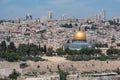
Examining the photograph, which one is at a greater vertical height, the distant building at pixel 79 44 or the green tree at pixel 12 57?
the green tree at pixel 12 57

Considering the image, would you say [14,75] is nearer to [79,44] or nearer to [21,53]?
[21,53]

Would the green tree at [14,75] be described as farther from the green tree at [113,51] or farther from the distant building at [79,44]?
the distant building at [79,44]

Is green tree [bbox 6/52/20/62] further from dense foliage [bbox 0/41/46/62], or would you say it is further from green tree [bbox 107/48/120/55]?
green tree [bbox 107/48/120/55]

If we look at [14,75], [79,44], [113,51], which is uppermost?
[14,75]

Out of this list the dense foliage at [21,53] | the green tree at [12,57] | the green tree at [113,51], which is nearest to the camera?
the green tree at [12,57]

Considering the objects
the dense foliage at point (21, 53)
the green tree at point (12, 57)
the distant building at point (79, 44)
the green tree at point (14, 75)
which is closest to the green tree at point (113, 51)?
the distant building at point (79, 44)

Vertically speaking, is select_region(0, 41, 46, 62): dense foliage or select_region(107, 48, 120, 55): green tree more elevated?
select_region(0, 41, 46, 62): dense foliage

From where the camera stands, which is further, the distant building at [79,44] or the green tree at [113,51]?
the distant building at [79,44]

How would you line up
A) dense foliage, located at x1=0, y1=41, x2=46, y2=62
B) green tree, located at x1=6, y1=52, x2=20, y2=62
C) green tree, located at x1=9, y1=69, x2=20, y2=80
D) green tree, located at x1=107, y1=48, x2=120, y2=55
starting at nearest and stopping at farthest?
green tree, located at x1=9, y1=69, x2=20, y2=80, green tree, located at x1=6, y1=52, x2=20, y2=62, dense foliage, located at x1=0, y1=41, x2=46, y2=62, green tree, located at x1=107, y1=48, x2=120, y2=55

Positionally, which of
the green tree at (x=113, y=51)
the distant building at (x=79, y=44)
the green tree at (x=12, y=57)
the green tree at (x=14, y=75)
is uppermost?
the green tree at (x=12, y=57)

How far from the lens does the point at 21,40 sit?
75188 millimetres

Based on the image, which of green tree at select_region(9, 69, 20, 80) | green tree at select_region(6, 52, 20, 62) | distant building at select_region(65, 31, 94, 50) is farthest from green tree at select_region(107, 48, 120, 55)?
green tree at select_region(9, 69, 20, 80)

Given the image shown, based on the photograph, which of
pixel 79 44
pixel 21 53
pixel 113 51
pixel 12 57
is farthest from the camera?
pixel 79 44

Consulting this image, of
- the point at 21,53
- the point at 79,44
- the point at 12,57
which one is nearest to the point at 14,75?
the point at 12,57
